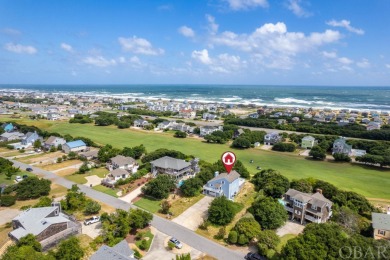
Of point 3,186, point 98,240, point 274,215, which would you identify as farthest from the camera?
point 3,186

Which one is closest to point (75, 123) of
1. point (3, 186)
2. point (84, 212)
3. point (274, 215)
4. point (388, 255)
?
point (3, 186)

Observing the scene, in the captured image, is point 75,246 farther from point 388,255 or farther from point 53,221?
point 388,255

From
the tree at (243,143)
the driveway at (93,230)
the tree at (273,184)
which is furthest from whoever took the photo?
the tree at (243,143)

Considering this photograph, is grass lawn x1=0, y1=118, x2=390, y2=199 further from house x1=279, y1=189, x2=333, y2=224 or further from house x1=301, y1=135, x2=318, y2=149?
house x1=279, y1=189, x2=333, y2=224

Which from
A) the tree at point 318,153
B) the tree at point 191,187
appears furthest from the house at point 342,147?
the tree at point 191,187

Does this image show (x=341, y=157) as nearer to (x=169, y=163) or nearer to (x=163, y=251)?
(x=169, y=163)

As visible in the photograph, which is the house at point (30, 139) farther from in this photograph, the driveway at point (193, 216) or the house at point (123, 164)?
the driveway at point (193, 216)
